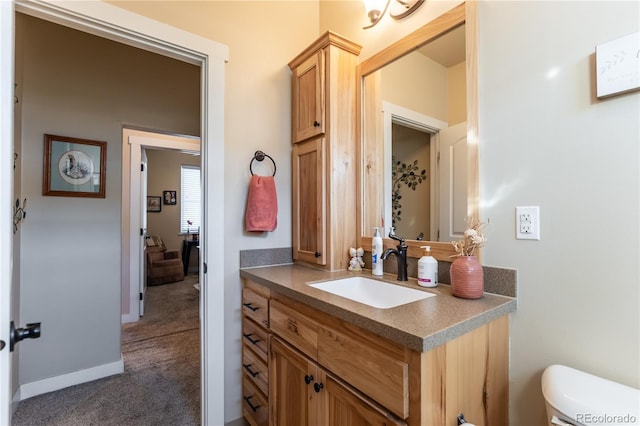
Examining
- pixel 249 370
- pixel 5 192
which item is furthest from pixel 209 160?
pixel 249 370

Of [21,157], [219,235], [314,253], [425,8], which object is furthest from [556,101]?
[21,157]

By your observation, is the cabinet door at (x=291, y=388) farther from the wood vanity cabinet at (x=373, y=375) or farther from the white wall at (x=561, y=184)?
the white wall at (x=561, y=184)

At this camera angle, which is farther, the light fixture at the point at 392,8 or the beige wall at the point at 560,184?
the light fixture at the point at 392,8

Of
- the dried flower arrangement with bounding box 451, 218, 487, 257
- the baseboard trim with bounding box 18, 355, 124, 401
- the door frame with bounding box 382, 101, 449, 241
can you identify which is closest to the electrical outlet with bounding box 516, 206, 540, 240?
the dried flower arrangement with bounding box 451, 218, 487, 257

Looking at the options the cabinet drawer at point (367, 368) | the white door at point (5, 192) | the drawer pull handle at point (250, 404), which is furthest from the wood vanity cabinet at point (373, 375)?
the white door at point (5, 192)

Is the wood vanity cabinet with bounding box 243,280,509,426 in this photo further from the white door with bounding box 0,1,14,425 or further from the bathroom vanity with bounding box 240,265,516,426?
the white door with bounding box 0,1,14,425

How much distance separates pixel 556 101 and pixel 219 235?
160 cm

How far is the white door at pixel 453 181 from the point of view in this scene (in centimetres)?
130

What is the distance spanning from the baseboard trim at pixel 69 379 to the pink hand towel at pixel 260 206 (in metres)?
1.76

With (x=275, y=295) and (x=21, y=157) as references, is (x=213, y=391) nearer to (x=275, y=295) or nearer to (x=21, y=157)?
(x=275, y=295)

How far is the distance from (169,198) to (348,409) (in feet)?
21.1

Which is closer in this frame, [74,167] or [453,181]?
[453,181]

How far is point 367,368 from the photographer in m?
0.91

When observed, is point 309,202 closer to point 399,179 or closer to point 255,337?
point 399,179
